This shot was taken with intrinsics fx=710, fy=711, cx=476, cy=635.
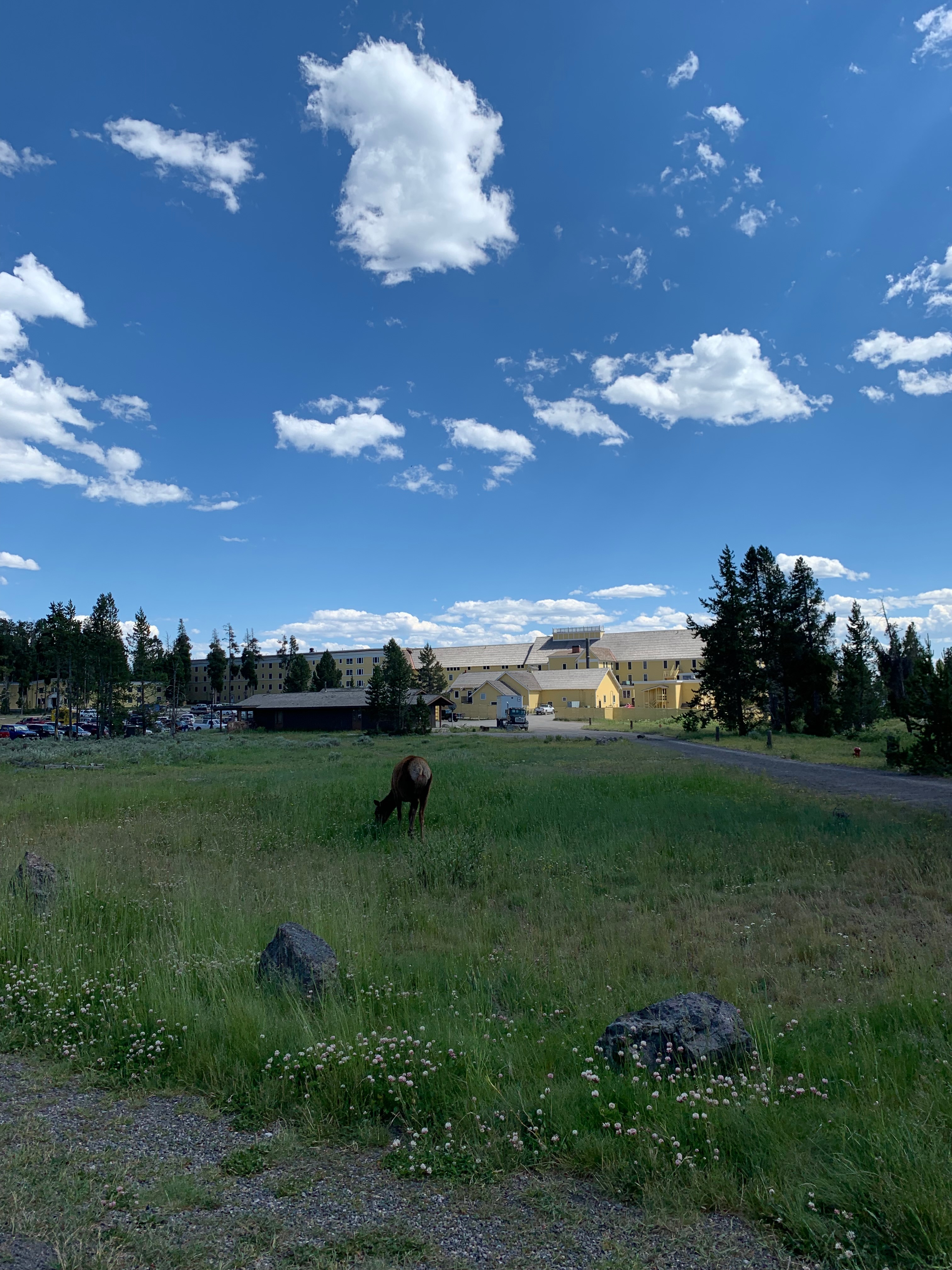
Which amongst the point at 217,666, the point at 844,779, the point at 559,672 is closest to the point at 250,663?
the point at 217,666

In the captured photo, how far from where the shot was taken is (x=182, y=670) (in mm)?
106000

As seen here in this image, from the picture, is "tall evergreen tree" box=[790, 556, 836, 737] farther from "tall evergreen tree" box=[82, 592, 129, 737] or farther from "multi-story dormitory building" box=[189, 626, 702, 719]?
"tall evergreen tree" box=[82, 592, 129, 737]

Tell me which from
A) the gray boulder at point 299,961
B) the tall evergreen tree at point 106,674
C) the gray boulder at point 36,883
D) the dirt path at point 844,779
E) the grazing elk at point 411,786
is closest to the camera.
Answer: the gray boulder at point 299,961

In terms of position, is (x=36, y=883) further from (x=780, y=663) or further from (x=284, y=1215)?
(x=780, y=663)

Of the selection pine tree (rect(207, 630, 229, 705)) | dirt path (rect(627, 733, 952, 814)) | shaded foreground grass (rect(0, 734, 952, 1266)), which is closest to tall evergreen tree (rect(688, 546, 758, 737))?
dirt path (rect(627, 733, 952, 814))

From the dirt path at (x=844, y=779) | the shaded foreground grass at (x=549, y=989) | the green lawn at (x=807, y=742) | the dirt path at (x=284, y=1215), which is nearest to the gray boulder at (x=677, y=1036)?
the shaded foreground grass at (x=549, y=989)

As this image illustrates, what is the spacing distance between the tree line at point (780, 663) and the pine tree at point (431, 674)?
45127 mm

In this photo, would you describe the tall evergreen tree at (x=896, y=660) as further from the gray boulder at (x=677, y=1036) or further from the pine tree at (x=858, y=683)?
the gray boulder at (x=677, y=1036)

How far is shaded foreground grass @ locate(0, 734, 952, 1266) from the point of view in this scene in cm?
374

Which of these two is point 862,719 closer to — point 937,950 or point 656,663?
point 937,950

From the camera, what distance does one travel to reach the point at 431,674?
9956cm

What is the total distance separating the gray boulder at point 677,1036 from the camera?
464 cm

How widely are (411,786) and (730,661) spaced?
44.0 meters

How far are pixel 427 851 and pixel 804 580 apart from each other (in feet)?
177
